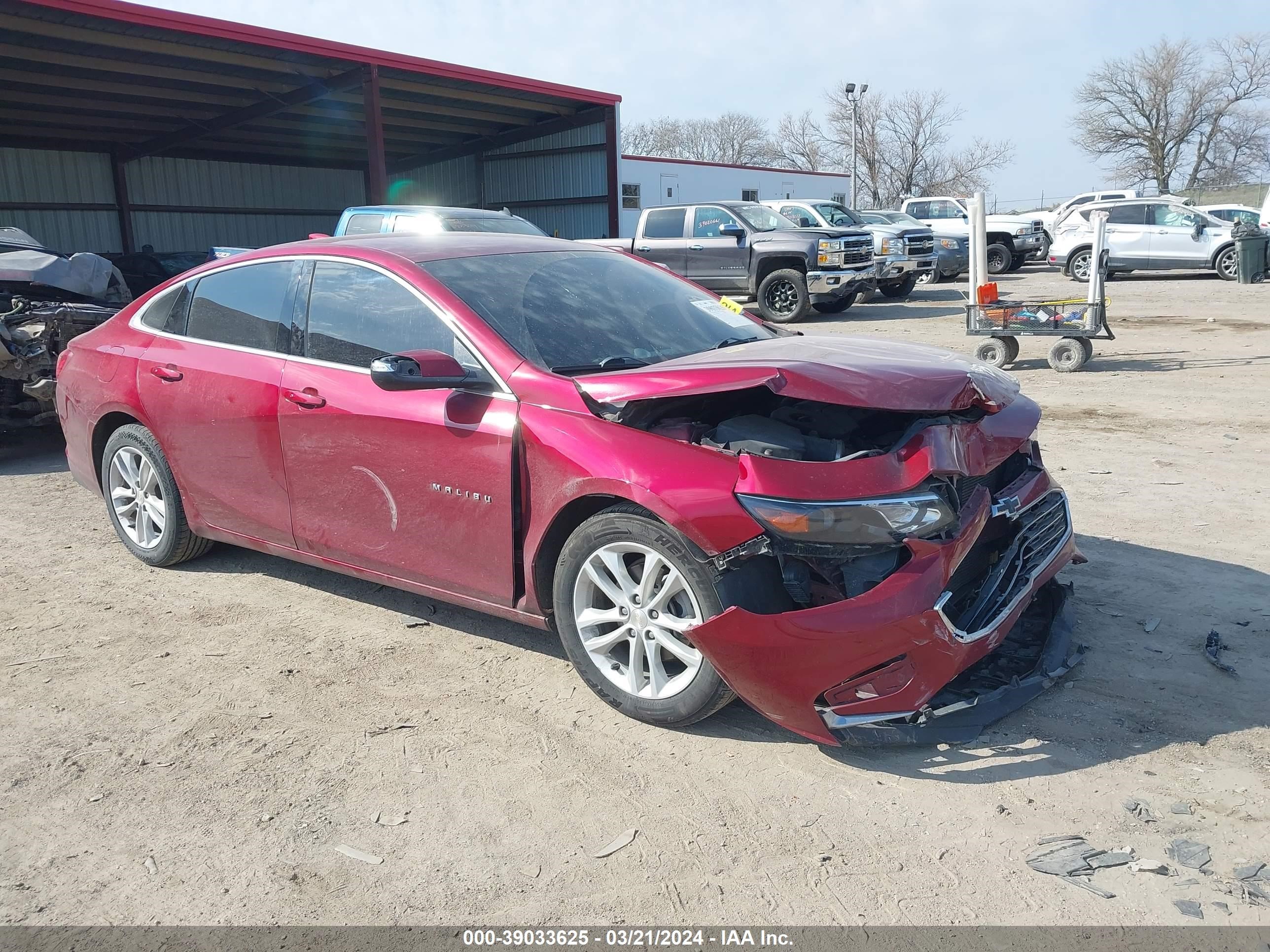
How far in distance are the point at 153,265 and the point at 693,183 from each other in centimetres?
2212

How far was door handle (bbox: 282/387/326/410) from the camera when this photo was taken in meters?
4.15

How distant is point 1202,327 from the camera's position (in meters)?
14.2

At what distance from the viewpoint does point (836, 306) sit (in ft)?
59.7

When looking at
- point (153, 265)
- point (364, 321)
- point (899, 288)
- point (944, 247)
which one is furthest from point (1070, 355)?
point (153, 265)

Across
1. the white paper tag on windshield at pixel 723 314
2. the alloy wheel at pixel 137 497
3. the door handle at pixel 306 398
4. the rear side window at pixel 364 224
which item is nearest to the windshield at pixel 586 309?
the white paper tag on windshield at pixel 723 314

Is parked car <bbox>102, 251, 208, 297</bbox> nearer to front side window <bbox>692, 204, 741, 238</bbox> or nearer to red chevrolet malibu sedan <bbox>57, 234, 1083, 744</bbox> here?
front side window <bbox>692, 204, 741, 238</bbox>

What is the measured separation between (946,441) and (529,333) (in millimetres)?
1600

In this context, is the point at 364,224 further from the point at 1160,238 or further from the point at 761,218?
the point at 1160,238

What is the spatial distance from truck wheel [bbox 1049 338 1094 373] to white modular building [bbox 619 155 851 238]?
71.0 feet

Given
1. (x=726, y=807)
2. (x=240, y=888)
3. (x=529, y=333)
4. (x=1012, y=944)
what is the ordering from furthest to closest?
(x=529, y=333) → (x=726, y=807) → (x=240, y=888) → (x=1012, y=944)

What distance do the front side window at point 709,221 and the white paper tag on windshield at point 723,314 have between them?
12.9 meters

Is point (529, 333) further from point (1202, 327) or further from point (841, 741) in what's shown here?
point (1202, 327)

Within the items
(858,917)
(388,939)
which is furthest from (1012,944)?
(388,939)

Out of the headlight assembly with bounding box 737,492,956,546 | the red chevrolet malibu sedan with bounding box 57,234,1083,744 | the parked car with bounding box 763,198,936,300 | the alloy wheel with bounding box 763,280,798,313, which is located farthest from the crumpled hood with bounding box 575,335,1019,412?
the parked car with bounding box 763,198,936,300
